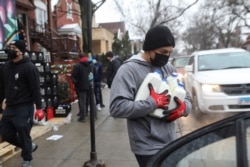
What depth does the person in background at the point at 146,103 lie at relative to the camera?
287cm

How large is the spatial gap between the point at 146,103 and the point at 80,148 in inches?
152

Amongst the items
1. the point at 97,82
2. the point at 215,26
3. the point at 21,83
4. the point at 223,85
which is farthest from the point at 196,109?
the point at 215,26

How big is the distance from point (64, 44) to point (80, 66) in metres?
14.8

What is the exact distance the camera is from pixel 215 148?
7.14 feet

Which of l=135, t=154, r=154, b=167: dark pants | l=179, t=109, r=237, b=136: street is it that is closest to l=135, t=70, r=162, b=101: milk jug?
l=135, t=154, r=154, b=167: dark pants

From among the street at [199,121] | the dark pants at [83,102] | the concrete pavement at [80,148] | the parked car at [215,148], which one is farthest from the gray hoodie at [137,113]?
the dark pants at [83,102]

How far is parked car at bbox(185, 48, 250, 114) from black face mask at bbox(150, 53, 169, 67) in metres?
5.36

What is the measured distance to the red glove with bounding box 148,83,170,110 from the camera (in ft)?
9.41

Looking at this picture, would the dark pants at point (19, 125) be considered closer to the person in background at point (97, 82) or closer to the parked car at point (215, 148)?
the parked car at point (215, 148)

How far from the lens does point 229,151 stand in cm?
209

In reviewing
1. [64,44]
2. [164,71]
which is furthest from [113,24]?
[164,71]

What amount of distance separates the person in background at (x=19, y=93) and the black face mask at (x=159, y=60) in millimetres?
2340

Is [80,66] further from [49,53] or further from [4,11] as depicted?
[49,53]

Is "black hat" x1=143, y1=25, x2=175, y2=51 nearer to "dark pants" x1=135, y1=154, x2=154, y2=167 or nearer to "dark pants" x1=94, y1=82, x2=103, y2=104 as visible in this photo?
"dark pants" x1=135, y1=154, x2=154, y2=167
